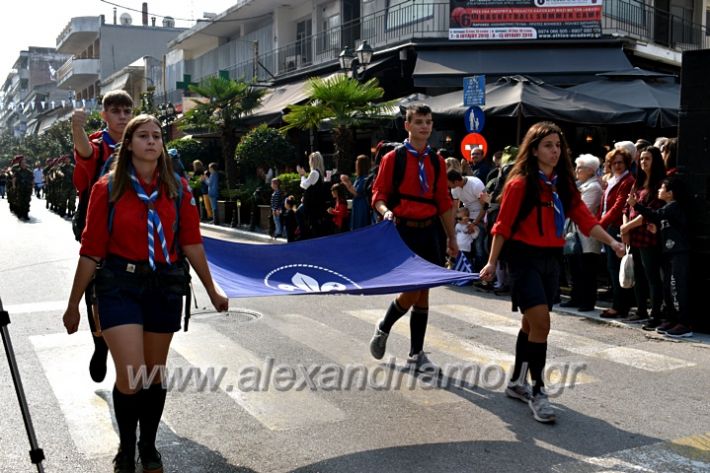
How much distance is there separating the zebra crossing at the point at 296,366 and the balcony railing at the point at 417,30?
1702 cm

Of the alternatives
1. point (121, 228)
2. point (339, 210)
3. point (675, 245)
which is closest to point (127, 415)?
point (121, 228)

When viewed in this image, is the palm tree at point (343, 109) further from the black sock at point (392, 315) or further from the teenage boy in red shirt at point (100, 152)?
the teenage boy in red shirt at point (100, 152)

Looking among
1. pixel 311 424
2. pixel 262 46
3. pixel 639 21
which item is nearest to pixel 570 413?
pixel 311 424

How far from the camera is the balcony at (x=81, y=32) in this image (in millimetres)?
71812

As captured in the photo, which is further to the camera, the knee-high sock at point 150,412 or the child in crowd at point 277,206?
the child in crowd at point 277,206

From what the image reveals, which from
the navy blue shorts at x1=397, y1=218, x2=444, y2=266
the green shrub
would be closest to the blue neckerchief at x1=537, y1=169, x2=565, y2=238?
the navy blue shorts at x1=397, y1=218, x2=444, y2=266

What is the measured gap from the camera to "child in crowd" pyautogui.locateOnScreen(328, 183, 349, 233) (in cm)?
1456

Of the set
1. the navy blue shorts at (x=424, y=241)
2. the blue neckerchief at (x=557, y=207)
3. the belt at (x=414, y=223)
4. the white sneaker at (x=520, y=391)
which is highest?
the blue neckerchief at (x=557, y=207)

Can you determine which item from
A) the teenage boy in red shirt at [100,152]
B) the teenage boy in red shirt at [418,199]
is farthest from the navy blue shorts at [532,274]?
the teenage boy in red shirt at [100,152]

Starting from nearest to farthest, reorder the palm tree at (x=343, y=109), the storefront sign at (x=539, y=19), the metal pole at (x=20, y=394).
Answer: the metal pole at (x=20, y=394)
the palm tree at (x=343, y=109)
the storefront sign at (x=539, y=19)

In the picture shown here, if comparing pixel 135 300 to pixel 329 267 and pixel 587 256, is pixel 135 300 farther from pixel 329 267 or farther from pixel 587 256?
pixel 587 256

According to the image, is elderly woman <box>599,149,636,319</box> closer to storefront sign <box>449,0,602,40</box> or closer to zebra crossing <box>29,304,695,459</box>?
zebra crossing <box>29,304,695,459</box>

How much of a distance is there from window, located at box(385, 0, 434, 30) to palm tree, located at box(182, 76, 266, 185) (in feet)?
16.2

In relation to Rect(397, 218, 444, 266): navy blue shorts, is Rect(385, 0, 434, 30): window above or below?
above
